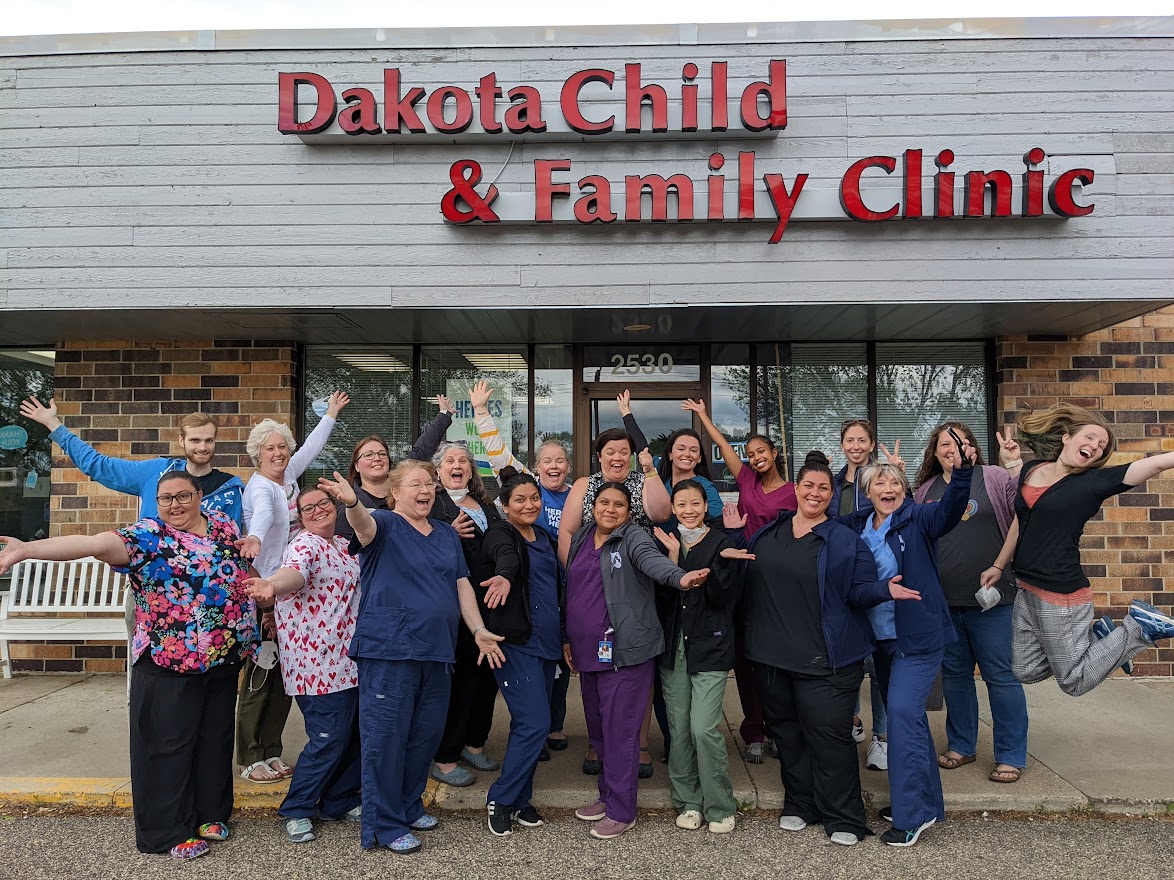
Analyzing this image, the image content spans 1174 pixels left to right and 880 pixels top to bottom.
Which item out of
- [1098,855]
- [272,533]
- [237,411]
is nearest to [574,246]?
[272,533]

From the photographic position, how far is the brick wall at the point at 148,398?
6.82 m

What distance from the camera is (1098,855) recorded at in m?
3.55

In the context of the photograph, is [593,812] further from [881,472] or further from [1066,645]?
[1066,645]

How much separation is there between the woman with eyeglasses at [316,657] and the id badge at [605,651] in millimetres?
1209

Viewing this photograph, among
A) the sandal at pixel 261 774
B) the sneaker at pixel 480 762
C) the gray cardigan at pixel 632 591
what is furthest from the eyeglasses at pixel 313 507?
the sneaker at pixel 480 762

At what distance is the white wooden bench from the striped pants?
20.7 ft

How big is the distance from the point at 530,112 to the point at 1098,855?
18.4 feet

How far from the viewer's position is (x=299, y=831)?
363 centimetres

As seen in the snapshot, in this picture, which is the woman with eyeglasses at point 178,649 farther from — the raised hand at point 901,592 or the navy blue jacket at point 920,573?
the navy blue jacket at point 920,573

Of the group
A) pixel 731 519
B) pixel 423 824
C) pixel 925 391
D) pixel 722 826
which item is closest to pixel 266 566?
pixel 423 824

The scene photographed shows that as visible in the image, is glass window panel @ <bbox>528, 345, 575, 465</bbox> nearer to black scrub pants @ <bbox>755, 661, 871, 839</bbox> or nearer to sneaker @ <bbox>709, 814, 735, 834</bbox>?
black scrub pants @ <bbox>755, 661, 871, 839</bbox>

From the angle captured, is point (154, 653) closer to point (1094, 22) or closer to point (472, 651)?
point (472, 651)

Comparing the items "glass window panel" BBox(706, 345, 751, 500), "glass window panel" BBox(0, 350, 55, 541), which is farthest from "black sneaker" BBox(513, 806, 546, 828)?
"glass window panel" BBox(0, 350, 55, 541)

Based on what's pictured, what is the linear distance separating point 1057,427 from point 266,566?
4.40m
